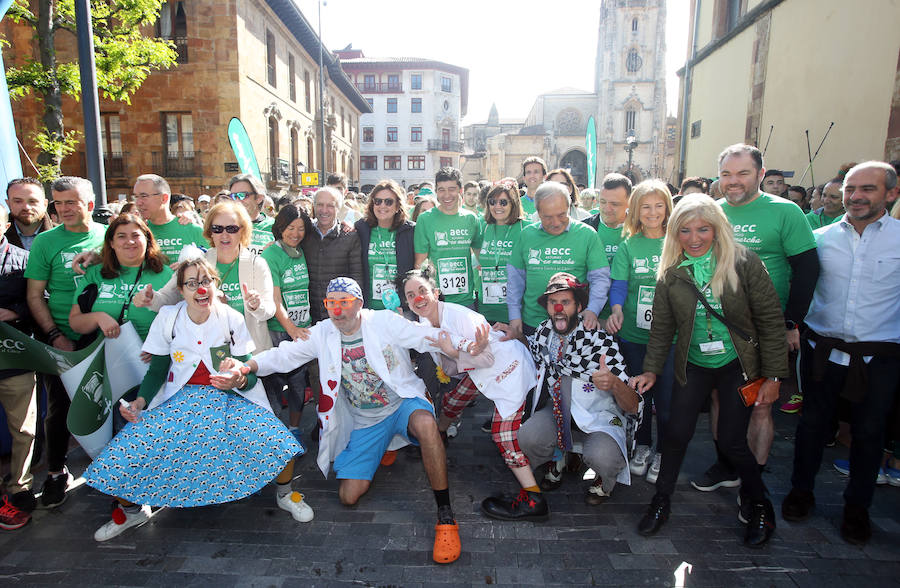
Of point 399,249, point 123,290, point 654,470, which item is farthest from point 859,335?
point 123,290

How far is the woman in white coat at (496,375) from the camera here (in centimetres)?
357

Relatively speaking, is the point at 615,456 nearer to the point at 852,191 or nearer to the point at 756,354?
the point at 756,354

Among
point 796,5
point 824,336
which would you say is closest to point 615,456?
point 824,336

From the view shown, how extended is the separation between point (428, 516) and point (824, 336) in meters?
2.94

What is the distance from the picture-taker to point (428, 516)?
3.60 meters

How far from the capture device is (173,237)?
4723 millimetres

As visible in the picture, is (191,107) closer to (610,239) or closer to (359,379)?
(359,379)

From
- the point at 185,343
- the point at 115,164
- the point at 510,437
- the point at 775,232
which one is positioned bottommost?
the point at 510,437

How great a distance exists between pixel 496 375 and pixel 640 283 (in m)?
1.38

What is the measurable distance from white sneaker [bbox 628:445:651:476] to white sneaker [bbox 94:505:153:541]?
3.62 m

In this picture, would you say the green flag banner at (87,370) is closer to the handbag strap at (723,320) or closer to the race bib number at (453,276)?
the race bib number at (453,276)

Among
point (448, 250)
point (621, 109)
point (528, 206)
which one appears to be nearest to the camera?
point (448, 250)

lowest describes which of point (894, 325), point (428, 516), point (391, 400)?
point (428, 516)

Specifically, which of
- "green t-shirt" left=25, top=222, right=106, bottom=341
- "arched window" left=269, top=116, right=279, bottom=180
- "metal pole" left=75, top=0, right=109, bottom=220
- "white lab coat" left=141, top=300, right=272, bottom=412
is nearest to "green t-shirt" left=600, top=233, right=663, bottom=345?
"white lab coat" left=141, top=300, right=272, bottom=412
